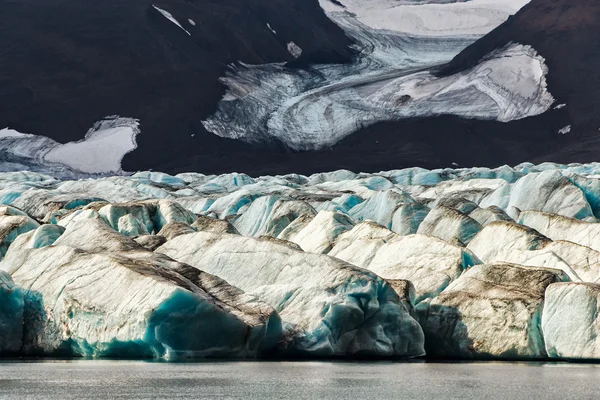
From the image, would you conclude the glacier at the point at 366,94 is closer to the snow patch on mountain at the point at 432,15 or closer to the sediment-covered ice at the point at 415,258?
the snow patch on mountain at the point at 432,15

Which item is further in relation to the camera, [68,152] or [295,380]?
[68,152]

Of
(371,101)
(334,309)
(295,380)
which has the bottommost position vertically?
(295,380)

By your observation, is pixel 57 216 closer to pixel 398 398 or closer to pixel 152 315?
pixel 152 315

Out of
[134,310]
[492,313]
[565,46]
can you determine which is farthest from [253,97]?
[134,310]

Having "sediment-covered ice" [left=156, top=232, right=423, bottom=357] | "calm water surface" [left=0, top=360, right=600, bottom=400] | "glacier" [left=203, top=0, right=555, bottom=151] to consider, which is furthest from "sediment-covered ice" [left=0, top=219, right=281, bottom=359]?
"glacier" [left=203, top=0, right=555, bottom=151]

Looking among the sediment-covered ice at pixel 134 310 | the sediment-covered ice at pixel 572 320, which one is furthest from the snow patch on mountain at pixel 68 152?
the sediment-covered ice at pixel 572 320

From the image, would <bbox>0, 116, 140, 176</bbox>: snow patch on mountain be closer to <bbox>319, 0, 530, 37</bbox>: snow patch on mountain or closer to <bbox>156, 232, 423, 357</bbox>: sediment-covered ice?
<bbox>319, 0, 530, 37</bbox>: snow patch on mountain

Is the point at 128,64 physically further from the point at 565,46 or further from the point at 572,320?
the point at 572,320
